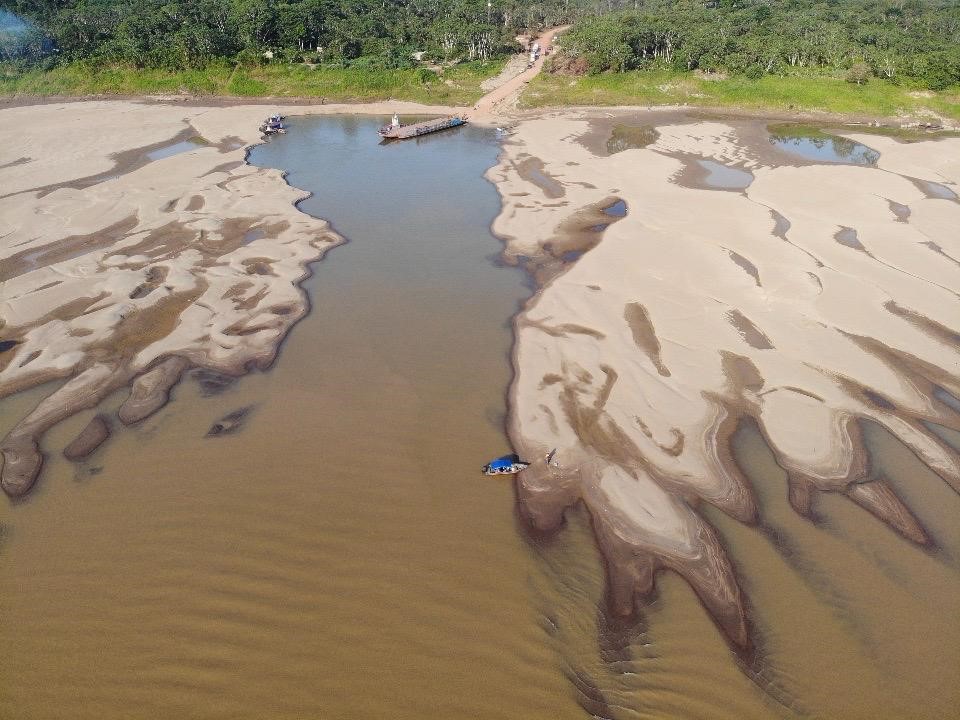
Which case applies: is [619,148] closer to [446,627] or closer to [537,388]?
[537,388]

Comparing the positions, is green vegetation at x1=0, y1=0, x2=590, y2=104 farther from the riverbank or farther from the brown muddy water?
the brown muddy water

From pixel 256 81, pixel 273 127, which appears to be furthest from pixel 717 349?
pixel 256 81

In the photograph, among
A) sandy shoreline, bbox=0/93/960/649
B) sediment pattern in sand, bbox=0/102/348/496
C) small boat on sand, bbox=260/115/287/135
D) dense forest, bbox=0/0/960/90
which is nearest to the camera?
sandy shoreline, bbox=0/93/960/649

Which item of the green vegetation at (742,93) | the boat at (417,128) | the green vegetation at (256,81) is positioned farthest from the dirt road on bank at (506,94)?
the boat at (417,128)

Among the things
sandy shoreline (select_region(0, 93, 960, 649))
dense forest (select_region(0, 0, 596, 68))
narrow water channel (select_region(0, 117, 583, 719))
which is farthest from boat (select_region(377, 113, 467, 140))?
narrow water channel (select_region(0, 117, 583, 719))

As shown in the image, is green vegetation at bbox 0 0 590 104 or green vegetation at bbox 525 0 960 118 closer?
green vegetation at bbox 525 0 960 118

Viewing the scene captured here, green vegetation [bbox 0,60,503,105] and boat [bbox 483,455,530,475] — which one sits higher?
green vegetation [bbox 0,60,503,105]

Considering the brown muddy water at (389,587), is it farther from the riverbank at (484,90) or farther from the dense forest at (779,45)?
the dense forest at (779,45)

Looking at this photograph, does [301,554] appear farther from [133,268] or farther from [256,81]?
Result: [256,81]
